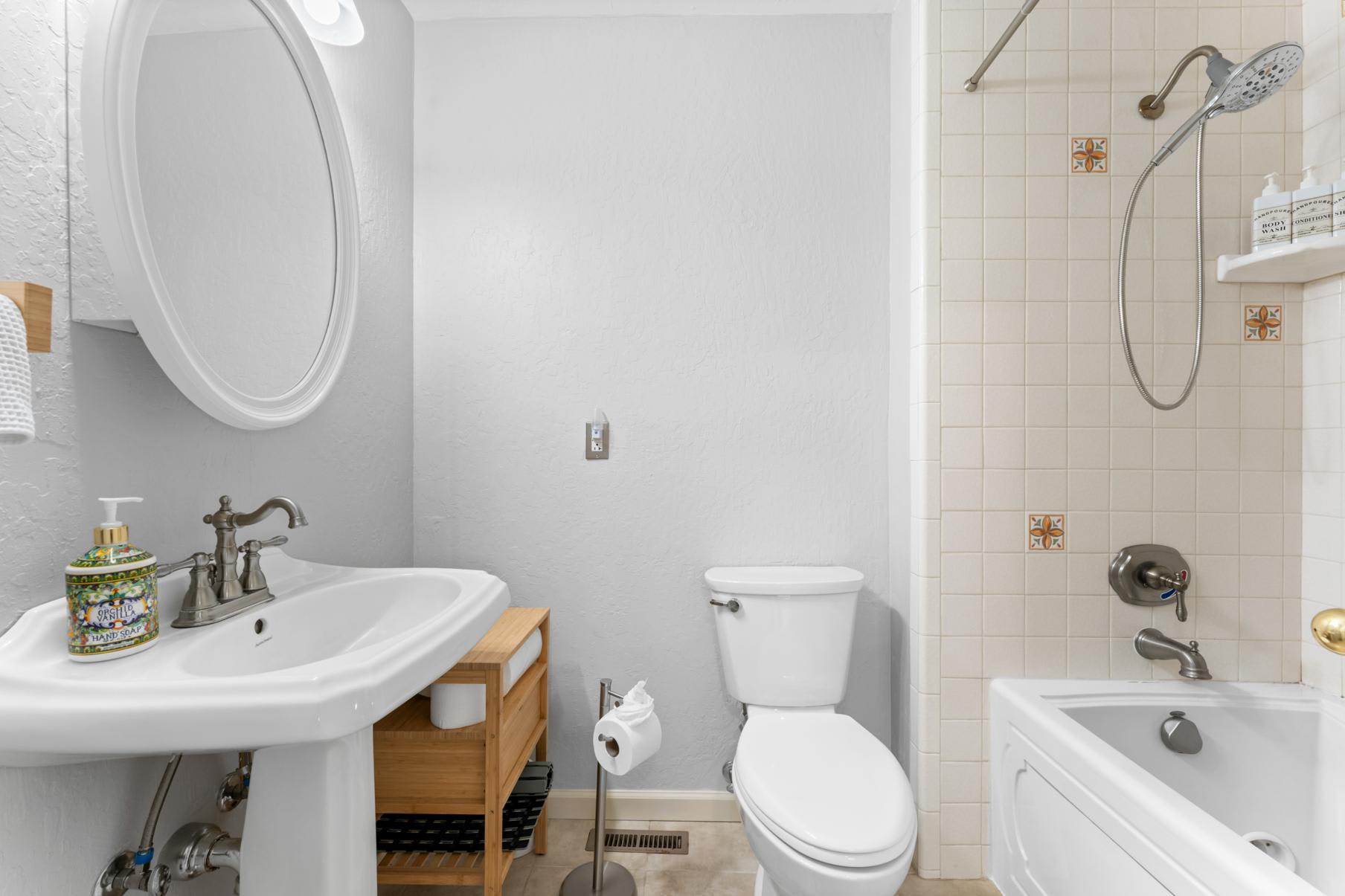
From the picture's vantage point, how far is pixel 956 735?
60.7 inches

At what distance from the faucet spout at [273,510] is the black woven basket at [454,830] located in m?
0.71

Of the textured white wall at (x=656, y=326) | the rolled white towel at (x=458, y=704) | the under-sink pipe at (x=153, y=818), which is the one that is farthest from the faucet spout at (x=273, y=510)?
the textured white wall at (x=656, y=326)

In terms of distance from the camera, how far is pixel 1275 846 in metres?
1.35

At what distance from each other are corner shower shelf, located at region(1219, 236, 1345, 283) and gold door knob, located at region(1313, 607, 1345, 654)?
805mm

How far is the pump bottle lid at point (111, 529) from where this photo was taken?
753mm

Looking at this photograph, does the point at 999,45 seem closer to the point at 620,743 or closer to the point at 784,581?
the point at 784,581

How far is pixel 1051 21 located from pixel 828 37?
535mm

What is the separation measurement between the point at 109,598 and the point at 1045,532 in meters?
1.71

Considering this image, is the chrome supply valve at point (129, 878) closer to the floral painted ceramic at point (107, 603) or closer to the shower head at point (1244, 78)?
the floral painted ceramic at point (107, 603)

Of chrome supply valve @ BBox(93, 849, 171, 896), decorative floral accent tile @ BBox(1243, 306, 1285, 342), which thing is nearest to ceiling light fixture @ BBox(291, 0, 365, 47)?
chrome supply valve @ BBox(93, 849, 171, 896)

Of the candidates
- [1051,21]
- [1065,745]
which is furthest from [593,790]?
[1051,21]

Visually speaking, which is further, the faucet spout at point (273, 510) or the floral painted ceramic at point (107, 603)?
the faucet spout at point (273, 510)

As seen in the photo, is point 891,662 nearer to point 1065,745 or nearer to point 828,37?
point 1065,745

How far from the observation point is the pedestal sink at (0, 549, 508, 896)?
2.03ft
